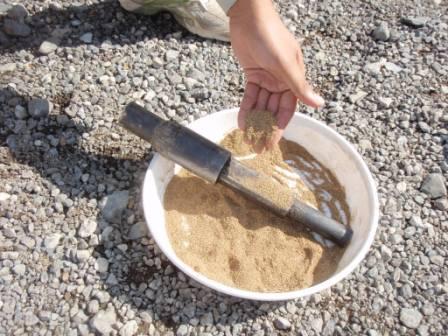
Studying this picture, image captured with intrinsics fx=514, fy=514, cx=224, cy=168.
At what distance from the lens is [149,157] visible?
2781 millimetres

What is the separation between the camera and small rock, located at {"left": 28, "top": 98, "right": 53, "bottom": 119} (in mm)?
2912

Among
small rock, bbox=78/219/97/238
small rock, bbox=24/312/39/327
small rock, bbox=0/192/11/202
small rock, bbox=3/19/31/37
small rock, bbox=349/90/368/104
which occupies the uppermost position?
small rock, bbox=349/90/368/104

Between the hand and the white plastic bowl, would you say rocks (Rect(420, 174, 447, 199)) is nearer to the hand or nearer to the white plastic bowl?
the white plastic bowl

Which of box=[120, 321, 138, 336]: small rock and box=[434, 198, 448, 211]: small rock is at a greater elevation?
box=[434, 198, 448, 211]: small rock

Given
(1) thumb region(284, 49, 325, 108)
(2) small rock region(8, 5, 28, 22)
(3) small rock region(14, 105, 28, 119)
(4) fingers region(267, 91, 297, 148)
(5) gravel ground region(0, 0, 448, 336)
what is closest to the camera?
(1) thumb region(284, 49, 325, 108)

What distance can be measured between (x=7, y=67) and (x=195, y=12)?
1.21 m

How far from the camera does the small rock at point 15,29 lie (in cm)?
334

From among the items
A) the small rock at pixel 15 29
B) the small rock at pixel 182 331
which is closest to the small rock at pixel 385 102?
the small rock at pixel 182 331

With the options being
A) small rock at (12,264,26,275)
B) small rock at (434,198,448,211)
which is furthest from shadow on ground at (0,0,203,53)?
small rock at (434,198,448,211)

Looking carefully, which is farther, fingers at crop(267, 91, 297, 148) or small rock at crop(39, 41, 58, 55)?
small rock at crop(39, 41, 58, 55)

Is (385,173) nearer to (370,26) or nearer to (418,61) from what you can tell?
(418,61)

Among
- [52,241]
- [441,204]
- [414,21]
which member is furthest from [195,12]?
[441,204]

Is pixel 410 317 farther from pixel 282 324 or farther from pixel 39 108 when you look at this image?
Answer: pixel 39 108

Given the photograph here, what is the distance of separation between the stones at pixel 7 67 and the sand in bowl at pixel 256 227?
1.39 meters
